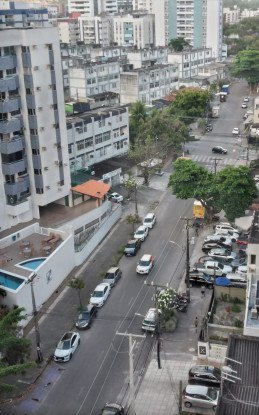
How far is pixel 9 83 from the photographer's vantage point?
42.6 metres

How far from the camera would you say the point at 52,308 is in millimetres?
38656

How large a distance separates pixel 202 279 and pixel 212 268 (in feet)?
5.27

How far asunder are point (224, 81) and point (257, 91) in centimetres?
693

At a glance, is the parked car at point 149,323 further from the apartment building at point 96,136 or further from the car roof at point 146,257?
the apartment building at point 96,136

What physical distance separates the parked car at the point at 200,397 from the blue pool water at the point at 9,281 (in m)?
14.2

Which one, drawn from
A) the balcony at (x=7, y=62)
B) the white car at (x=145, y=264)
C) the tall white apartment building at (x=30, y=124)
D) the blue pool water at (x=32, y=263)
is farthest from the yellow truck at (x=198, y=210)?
the balcony at (x=7, y=62)

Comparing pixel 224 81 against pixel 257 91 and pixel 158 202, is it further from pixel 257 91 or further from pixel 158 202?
pixel 158 202

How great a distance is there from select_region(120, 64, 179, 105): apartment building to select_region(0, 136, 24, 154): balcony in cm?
4632

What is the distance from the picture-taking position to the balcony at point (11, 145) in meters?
43.2

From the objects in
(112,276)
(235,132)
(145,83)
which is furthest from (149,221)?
(145,83)

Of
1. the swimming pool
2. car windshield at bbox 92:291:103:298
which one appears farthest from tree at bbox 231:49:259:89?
car windshield at bbox 92:291:103:298

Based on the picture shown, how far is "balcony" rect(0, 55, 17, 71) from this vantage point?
4197cm

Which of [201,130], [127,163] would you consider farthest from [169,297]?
[201,130]

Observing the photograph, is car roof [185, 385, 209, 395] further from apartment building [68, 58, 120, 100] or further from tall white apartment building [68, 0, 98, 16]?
tall white apartment building [68, 0, 98, 16]
